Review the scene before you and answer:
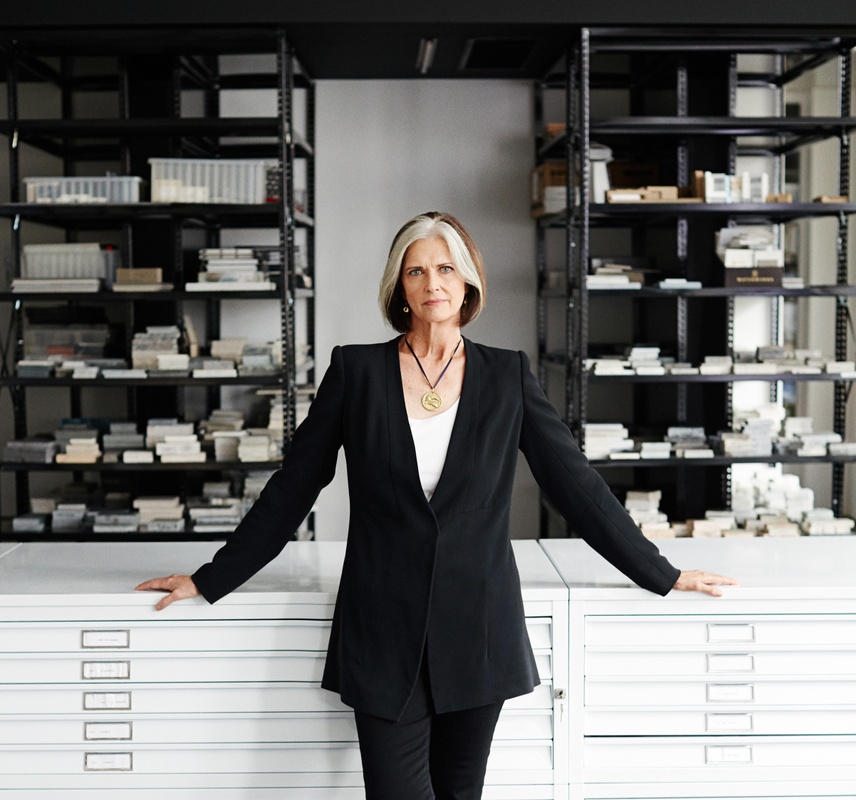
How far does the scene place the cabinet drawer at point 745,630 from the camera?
217cm

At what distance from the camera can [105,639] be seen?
7.06 feet

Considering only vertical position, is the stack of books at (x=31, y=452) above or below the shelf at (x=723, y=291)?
below

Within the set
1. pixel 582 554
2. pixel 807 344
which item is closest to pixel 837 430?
pixel 807 344

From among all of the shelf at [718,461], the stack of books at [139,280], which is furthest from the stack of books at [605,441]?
the stack of books at [139,280]

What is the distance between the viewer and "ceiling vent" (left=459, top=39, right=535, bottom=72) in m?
4.55

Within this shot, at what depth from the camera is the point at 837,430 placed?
189 inches

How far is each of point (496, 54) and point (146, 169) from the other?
1.82 meters

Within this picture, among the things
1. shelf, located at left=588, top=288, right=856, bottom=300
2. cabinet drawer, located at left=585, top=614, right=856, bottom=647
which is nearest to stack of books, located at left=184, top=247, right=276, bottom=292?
shelf, located at left=588, top=288, right=856, bottom=300

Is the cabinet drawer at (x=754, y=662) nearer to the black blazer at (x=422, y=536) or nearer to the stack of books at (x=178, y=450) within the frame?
the black blazer at (x=422, y=536)

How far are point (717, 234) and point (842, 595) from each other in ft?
9.50

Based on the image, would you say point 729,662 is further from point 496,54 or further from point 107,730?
point 496,54

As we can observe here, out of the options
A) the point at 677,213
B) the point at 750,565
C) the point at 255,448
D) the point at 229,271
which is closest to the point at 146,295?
the point at 229,271

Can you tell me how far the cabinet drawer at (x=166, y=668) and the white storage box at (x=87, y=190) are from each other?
2.73m

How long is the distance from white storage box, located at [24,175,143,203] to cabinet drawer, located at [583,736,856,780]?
3274mm
